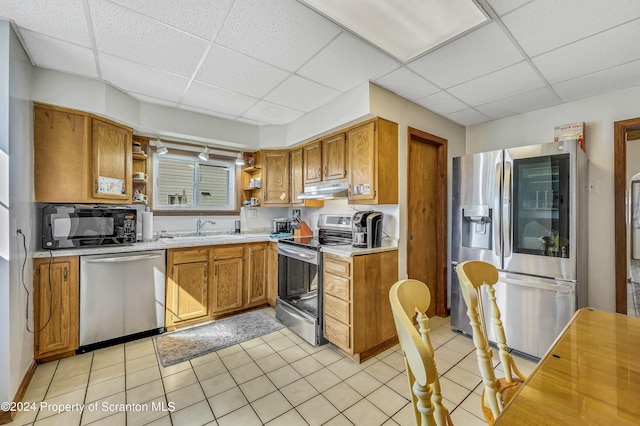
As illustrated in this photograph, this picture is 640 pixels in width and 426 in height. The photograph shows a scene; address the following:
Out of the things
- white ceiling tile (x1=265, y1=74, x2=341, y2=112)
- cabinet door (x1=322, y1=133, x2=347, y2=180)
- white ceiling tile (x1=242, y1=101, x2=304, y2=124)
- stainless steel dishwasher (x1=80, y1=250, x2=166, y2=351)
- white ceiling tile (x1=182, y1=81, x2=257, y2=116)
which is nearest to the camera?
stainless steel dishwasher (x1=80, y1=250, x2=166, y2=351)

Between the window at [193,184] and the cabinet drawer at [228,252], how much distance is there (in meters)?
0.89

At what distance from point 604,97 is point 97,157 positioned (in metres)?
5.04

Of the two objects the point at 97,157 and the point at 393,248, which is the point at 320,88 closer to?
the point at 393,248

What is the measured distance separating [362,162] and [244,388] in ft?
7.36

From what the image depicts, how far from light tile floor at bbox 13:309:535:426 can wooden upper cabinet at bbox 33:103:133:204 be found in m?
1.51

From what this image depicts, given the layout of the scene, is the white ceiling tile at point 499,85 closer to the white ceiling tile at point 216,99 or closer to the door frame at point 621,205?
the door frame at point 621,205

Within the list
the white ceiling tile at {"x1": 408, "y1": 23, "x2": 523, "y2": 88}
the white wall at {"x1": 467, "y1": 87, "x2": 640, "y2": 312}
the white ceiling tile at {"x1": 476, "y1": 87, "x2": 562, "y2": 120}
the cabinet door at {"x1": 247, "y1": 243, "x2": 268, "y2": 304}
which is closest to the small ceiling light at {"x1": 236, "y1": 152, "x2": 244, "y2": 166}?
the cabinet door at {"x1": 247, "y1": 243, "x2": 268, "y2": 304}

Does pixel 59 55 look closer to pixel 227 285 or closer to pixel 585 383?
pixel 227 285

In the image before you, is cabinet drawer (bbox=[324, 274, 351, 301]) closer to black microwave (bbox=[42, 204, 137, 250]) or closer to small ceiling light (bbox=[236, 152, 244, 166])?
black microwave (bbox=[42, 204, 137, 250])

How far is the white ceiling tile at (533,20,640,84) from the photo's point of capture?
1.80m

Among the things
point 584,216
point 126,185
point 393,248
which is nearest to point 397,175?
point 393,248

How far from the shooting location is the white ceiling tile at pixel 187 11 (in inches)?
63.2

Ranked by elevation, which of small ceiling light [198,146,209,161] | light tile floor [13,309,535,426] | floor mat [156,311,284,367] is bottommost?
light tile floor [13,309,535,426]

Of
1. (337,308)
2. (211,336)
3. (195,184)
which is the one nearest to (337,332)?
(337,308)
